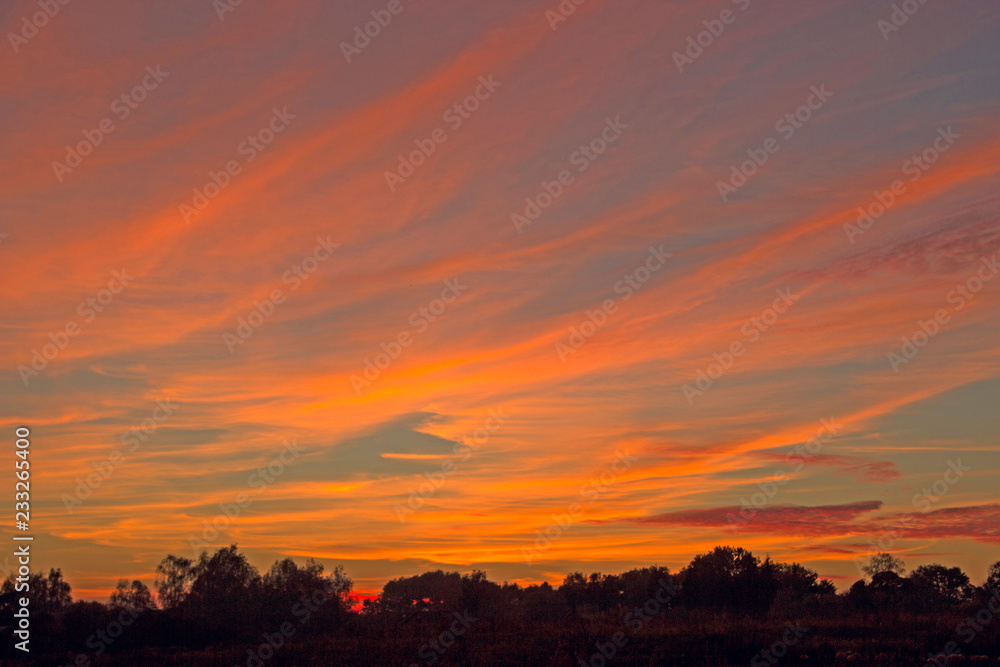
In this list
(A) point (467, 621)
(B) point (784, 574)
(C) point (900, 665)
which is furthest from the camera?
(B) point (784, 574)

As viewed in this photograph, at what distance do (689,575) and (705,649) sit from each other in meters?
32.3

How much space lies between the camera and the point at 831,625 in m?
44.9

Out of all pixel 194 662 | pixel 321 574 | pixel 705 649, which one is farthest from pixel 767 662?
pixel 321 574

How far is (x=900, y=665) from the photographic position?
106 feet

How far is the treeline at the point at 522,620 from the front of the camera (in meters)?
39.5

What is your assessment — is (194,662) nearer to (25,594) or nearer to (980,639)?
(25,594)

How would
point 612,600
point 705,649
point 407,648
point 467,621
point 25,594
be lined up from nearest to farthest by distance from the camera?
point 705,649 < point 407,648 < point 25,594 < point 467,621 < point 612,600

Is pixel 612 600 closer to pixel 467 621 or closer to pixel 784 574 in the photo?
pixel 784 574

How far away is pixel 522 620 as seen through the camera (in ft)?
184

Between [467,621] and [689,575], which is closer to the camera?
[467,621]

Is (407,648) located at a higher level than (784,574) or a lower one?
lower

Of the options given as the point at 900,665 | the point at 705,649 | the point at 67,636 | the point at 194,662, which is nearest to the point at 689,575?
the point at 705,649

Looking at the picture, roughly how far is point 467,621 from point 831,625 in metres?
23.6

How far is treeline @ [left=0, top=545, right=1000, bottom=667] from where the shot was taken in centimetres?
3947
